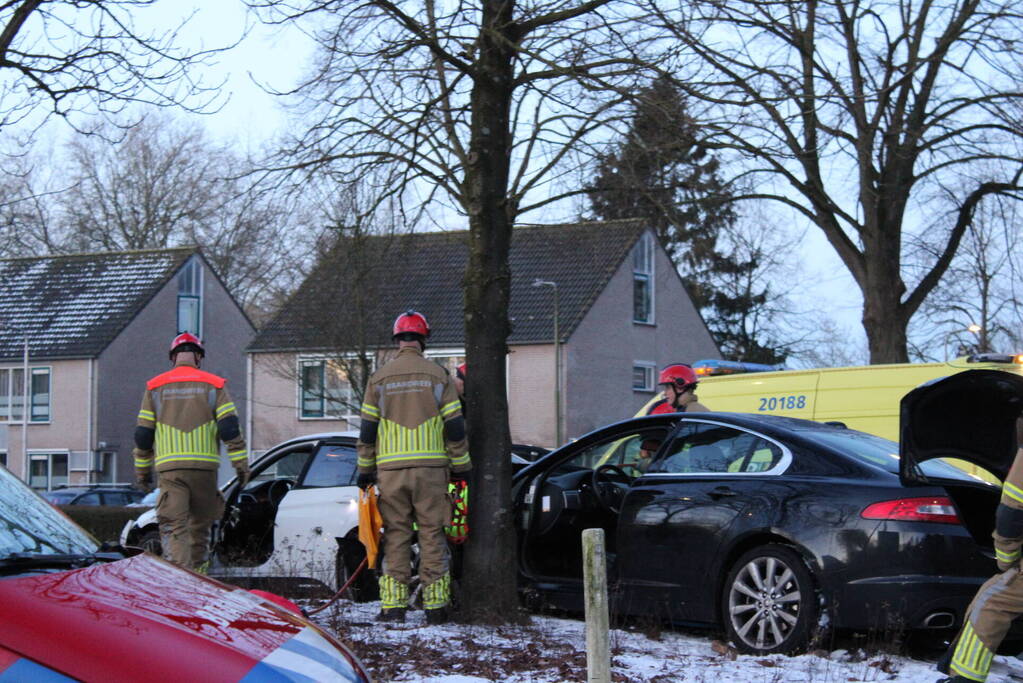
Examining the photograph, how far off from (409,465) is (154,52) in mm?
4166

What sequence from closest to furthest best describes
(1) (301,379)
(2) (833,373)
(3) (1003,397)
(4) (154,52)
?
1. (3) (1003,397)
2. (4) (154,52)
3. (2) (833,373)
4. (1) (301,379)

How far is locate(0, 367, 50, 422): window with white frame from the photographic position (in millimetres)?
44469

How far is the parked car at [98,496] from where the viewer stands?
32594 mm

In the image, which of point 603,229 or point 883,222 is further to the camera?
point 883,222

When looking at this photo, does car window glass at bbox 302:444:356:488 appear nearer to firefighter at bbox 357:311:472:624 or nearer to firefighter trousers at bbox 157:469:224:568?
firefighter trousers at bbox 157:469:224:568

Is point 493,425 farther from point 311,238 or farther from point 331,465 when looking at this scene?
point 311,238

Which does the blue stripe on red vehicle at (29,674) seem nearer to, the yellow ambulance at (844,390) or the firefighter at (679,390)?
the firefighter at (679,390)

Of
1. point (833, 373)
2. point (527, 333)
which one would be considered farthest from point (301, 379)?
point (833, 373)

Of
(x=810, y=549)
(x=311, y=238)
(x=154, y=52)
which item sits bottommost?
(x=810, y=549)

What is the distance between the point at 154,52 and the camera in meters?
10.5

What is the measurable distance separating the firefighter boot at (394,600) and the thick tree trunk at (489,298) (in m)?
0.44

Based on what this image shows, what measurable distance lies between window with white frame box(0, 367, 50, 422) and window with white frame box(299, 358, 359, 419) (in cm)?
894

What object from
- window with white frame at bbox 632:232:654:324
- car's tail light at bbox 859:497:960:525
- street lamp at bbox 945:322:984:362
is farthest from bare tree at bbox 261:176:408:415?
street lamp at bbox 945:322:984:362

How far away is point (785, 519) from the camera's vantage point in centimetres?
780
